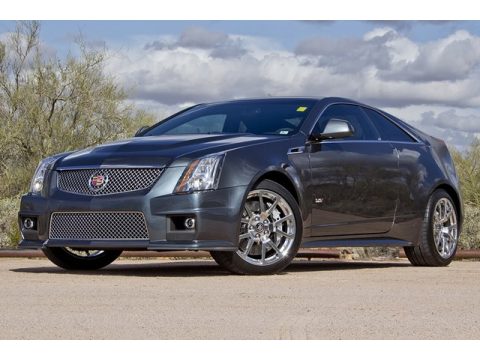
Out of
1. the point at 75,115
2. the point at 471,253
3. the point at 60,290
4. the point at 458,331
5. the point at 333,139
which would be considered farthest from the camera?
the point at 75,115

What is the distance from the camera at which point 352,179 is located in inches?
447

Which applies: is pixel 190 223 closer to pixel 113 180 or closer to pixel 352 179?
pixel 113 180

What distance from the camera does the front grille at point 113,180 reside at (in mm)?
10078

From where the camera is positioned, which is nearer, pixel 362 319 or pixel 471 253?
pixel 362 319

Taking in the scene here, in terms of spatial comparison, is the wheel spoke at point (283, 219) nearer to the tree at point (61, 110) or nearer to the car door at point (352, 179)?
the car door at point (352, 179)

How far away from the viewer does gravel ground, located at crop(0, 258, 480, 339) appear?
257 inches

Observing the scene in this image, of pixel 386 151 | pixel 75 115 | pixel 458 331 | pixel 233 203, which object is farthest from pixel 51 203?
pixel 75 115

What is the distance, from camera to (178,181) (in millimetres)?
9977

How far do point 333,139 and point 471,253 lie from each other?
3.95 meters

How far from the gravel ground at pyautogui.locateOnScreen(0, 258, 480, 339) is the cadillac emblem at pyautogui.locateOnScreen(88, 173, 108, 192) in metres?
0.79

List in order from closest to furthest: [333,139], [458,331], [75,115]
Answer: [458,331] < [333,139] < [75,115]

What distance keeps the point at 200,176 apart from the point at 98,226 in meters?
1.03

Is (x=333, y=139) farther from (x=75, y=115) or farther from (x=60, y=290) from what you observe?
(x=75, y=115)

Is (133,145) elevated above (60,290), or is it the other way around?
(133,145)
